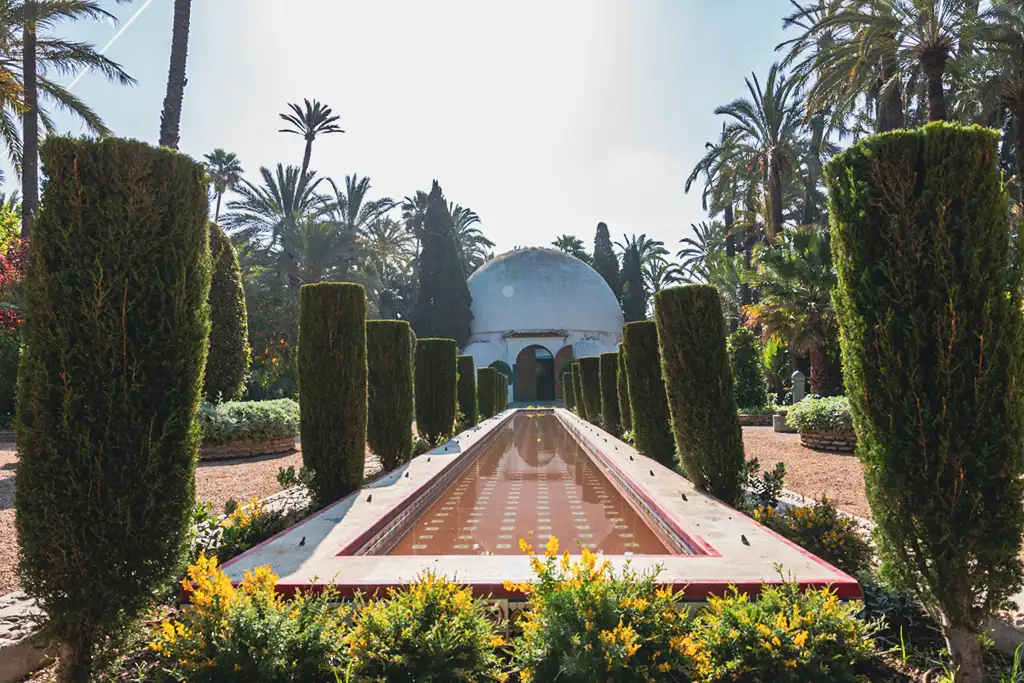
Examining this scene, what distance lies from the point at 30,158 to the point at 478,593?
19.1 metres

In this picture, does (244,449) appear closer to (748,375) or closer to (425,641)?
(425,641)

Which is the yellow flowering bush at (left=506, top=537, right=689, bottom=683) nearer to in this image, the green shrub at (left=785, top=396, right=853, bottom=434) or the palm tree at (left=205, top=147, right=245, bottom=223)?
the green shrub at (left=785, top=396, right=853, bottom=434)

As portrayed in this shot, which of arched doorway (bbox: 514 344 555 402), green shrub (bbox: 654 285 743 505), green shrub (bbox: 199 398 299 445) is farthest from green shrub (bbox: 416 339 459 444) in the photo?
arched doorway (bbox: 514 344 555 402)

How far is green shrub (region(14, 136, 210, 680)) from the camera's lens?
2938mm

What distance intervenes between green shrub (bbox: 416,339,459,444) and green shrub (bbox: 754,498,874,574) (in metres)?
9.80

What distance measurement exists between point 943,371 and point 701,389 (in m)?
3.83

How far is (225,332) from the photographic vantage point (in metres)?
12.8

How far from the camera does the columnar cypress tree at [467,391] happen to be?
18595 mm

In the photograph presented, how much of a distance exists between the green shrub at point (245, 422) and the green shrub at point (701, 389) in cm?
839

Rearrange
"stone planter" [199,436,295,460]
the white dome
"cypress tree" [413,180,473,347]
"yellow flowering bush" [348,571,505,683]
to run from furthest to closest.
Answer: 1. the white dome
2. "cypress tree" [413,180,473,347]
3. "stone planter" [199,436,295,460]
4. "yellow flowering bush" [348,571,505,683]

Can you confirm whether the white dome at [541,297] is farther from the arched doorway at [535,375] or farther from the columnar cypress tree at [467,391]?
the columnar cypress tree at [467,391]

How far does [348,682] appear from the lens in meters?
2.59

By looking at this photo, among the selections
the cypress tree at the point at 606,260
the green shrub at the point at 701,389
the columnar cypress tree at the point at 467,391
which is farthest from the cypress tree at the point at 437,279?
the green shrub at the point at 701,389

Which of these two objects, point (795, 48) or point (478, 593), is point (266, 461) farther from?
point (795, 48)
